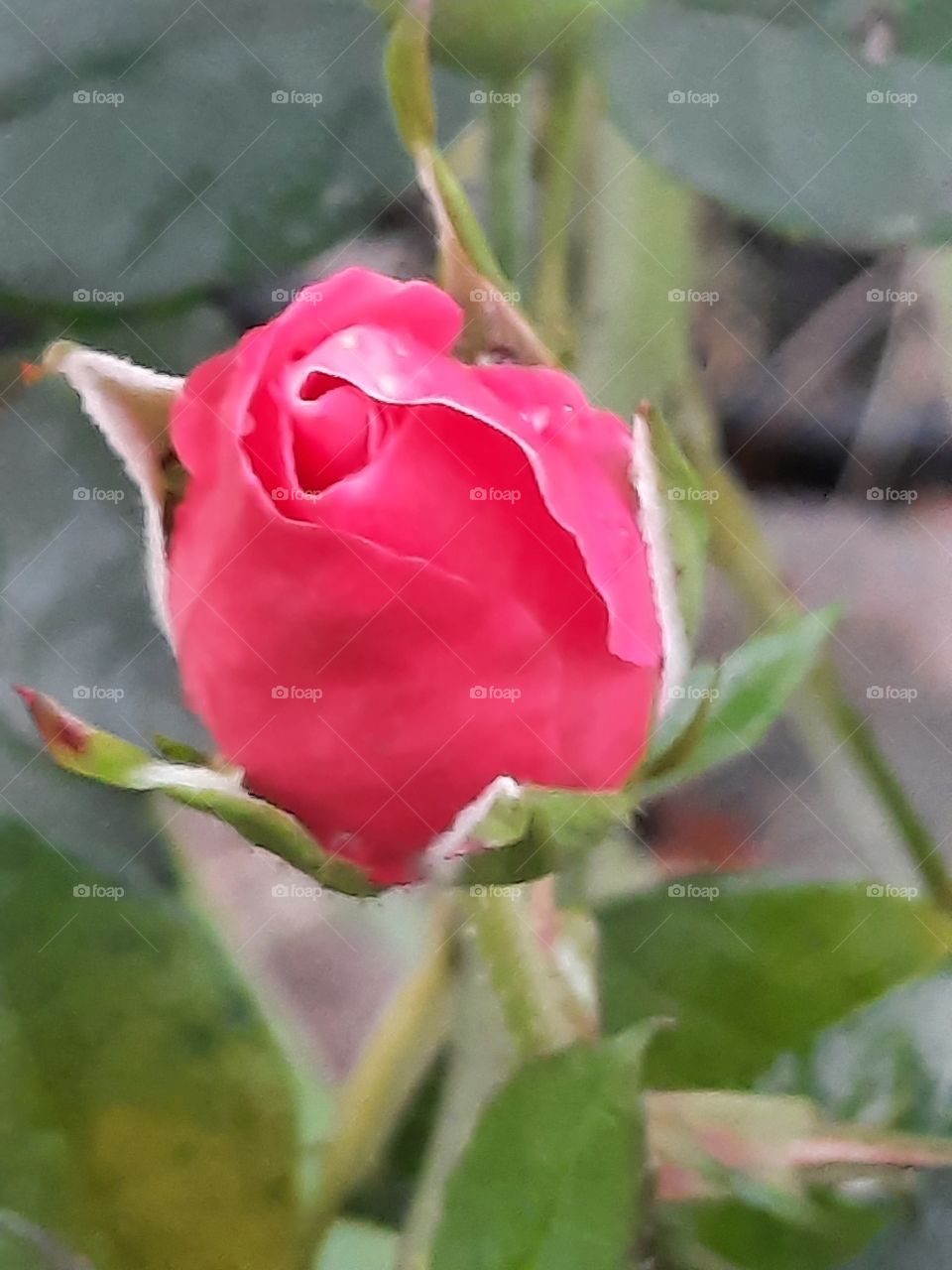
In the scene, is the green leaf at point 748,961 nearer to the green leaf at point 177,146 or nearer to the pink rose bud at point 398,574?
the pink rose bud at point 398,574

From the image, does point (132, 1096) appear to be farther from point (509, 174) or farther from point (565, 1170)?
point (509, 174)

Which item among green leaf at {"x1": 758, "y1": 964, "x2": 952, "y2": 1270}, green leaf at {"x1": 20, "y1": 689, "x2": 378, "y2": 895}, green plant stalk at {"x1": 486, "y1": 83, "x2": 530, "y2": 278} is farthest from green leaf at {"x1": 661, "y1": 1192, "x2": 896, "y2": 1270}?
green plant stalk at {"x1": 486, "y1": 83, "x2": 530, "y2": 278}

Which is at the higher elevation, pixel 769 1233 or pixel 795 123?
pixel 795 123

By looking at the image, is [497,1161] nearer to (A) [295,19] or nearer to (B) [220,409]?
(B) [220,409]

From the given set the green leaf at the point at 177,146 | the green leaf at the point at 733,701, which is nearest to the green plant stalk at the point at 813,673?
the green leaf at the point at 733,701

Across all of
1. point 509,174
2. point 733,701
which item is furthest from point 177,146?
point 733,701
